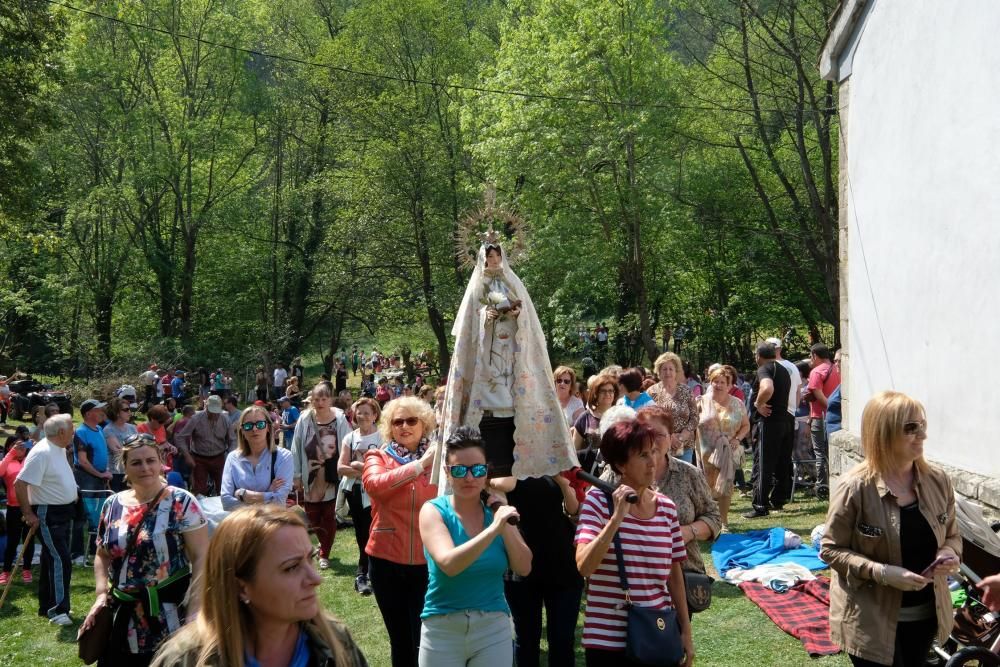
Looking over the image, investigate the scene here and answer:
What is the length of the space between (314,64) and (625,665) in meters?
32.3

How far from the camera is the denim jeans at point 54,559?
859 cm

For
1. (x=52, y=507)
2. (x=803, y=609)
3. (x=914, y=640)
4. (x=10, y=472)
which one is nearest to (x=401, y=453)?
(x=914, y=640)

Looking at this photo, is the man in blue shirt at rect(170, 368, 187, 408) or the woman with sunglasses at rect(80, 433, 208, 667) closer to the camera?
the woman with sunglasses at rect(80, 433, 208, 667)

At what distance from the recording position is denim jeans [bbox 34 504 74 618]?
8.59 meters

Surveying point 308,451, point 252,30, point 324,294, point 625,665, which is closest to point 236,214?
point 324,294

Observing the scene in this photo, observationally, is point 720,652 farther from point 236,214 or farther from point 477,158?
point 236,214

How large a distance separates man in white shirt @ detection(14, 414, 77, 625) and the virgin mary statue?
445 centimetres

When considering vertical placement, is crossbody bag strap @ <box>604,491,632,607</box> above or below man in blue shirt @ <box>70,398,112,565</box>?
above

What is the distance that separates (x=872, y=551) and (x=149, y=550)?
3393mm

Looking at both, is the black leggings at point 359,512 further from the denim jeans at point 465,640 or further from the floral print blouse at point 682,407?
the denim jeans at point 465,640

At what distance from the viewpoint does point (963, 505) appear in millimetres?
5555

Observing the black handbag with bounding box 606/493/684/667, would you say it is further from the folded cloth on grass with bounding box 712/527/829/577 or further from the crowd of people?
the folded cloth on grass with bounding box 712/527/829/577

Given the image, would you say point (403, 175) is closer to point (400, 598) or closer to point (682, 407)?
point (682, 407)

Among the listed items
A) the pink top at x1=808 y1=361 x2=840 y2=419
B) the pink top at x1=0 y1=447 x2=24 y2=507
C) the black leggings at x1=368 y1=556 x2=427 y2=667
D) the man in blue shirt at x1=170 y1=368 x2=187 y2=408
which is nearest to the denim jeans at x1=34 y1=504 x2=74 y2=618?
the pink top at x1=0 y1=447 x2=24 y2=507
